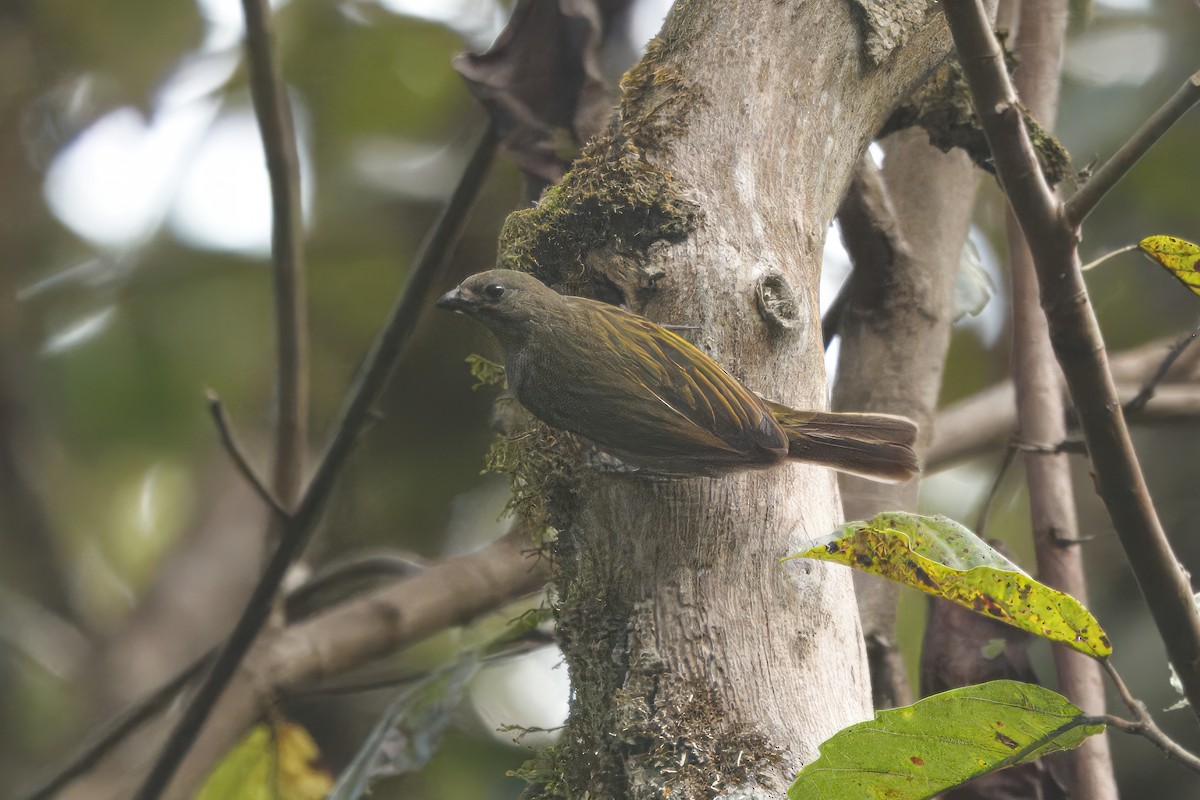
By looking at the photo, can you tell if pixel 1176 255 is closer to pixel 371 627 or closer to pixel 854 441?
pixel 854 441

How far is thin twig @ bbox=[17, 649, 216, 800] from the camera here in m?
3.17

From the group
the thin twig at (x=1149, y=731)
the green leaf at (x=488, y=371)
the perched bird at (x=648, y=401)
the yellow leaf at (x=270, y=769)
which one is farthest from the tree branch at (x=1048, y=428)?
the yellow leaf at (x=270, y=769)

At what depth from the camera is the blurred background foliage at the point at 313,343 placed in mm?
4305

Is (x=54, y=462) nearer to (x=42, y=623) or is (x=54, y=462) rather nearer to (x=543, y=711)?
(x=42, y=623)

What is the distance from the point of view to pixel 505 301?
7.65 feet

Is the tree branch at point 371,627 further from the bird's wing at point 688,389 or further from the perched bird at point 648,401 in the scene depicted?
the bird's wing at point 688,389

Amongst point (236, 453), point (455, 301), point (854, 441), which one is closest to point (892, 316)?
point (854, 441)

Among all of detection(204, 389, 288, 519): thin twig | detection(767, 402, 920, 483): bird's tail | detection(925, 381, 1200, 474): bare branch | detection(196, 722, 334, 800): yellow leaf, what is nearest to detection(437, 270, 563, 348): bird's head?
detection(767, 402, 920, 483): bird's tail

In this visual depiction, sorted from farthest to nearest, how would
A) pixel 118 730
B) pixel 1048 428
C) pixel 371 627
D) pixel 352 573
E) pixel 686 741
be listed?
1. pixel 352 573
2. pixel 371 627
3. pixel 118 730
4. pixel 1048 428
5. pixel 686 741

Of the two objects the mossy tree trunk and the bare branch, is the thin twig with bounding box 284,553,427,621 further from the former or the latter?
the bare branch

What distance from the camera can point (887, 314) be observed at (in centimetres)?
289

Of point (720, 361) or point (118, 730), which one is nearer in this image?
point (720, 361)

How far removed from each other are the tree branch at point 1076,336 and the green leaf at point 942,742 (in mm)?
177

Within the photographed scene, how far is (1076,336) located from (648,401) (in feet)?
2.82
